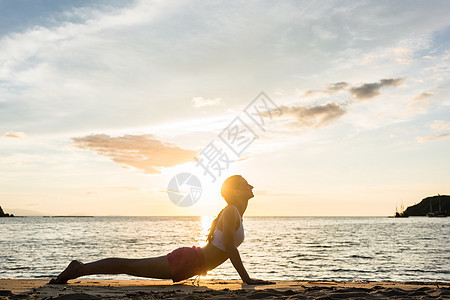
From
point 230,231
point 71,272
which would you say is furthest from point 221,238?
point 71,272

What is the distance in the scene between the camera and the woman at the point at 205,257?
6.23 metres

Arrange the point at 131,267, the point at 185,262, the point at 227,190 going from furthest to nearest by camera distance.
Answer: the point at 227,190 → the point at 185,262 → the point at 131,267

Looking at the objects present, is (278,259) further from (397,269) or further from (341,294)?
(341,294)

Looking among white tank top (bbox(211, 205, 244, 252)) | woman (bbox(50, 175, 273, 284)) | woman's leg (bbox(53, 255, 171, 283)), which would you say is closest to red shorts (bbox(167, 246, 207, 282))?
woman (bbox(50, 175, 273, 284))

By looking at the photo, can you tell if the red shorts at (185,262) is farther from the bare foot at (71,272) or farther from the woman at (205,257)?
the bare foot at (71,272)

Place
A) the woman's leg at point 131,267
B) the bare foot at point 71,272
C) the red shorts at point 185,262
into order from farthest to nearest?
the bare foot at point 71,272 < the red shorts at point 185,262 < the woman's leg at point 131,267

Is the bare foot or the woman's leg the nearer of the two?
the woman's leg

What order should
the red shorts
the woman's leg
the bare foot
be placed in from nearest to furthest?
the woman's leg
the red shorts
the bare foot

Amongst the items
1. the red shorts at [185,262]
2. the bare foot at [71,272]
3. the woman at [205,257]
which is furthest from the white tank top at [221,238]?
the bare foot at [71,272]

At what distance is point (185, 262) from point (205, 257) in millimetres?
338

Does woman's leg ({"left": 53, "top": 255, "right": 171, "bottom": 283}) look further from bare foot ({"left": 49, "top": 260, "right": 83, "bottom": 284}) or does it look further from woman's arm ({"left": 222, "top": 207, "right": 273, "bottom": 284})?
woman's arm ({"left": 222, "top": 207, "right": 273, "bottom": 284})

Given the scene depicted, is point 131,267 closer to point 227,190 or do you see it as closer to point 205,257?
point 205,257

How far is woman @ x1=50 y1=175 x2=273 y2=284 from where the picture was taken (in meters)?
6.23

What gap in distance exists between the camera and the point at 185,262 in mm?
6379
